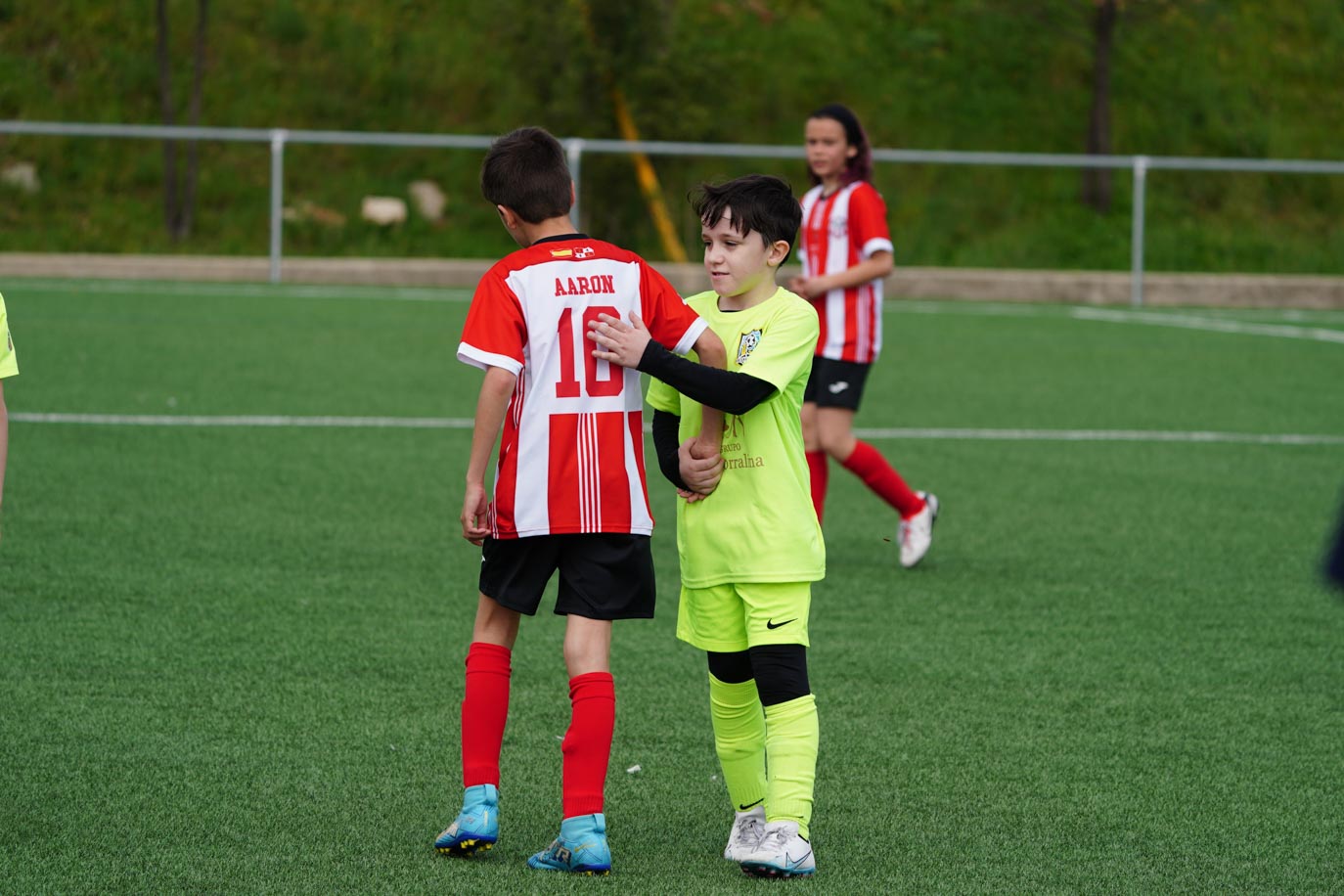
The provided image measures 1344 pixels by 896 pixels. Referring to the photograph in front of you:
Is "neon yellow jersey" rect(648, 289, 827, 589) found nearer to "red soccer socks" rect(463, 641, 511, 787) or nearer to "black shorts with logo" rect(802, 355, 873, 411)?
"red soccer socks" rect(463, 641, 511, 787)

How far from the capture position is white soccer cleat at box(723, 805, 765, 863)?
10.8 feet

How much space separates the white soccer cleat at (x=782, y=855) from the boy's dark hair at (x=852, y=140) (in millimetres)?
3360

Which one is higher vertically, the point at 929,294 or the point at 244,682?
the point at 929,294

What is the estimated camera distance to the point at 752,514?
3285mm

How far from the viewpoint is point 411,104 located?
22.5 m

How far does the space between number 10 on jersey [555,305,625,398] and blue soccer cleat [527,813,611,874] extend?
0.82 metres

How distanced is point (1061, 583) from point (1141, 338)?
9.31 metres

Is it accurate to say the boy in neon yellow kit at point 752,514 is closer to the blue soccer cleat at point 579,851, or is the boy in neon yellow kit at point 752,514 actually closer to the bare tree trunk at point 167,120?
the blue soccer cleat at point 579,851

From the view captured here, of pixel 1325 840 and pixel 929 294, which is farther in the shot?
pixel 929 294

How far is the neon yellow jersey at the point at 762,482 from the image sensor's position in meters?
3.26

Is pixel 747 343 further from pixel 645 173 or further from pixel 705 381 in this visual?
pixel 645 173

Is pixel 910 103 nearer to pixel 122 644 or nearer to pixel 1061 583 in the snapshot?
pixel 1061 583

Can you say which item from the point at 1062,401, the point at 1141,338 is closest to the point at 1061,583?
the point at 1062,401

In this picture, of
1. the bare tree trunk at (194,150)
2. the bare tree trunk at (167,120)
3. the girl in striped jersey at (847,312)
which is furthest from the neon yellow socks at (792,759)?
the bare tree trunk at (167,120)
